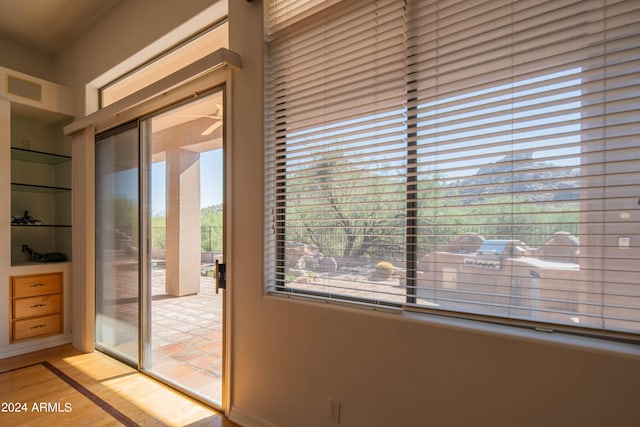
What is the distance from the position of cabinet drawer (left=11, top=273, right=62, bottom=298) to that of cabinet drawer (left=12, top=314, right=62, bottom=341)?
10.6 inches

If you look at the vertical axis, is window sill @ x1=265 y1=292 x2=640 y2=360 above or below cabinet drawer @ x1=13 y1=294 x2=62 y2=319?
above

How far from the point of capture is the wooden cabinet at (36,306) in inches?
131

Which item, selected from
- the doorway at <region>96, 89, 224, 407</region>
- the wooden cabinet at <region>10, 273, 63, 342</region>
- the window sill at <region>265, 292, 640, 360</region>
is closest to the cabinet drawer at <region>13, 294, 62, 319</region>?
the wooden cabinet at <region>10, 273, 63, 342</region>

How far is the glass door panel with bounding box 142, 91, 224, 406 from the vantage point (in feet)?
8.07

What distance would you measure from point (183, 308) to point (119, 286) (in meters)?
1.01

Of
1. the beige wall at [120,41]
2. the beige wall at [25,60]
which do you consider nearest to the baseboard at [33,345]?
the beige wall at [120,41]

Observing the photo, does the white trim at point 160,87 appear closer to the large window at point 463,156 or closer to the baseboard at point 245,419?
the large window at point 463,156

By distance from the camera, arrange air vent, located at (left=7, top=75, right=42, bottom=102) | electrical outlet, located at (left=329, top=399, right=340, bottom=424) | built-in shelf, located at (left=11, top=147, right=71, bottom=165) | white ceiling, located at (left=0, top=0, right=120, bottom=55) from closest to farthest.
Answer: electrical outlet, located at (left=329, top=399, right=340, bottom=424)
white ceiling, located at (left=0, top=0, right=120, bottom=55)
air vent, located at (left=7, top=75, right=42, bottom=102)
built-in shelf, located at (left=11, top=147, right=71, bottom=165)

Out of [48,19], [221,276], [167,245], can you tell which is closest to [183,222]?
[167,245]

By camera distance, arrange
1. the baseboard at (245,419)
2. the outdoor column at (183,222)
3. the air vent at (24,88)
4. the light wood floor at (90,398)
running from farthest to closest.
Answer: the air vent at (24,88) → the outdoor column at (183,222) → the light wood floor at (90,398) → the baseboard at (245,419)

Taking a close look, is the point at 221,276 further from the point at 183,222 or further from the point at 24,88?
the point at 24,88

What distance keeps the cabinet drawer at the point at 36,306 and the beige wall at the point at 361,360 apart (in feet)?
8.87

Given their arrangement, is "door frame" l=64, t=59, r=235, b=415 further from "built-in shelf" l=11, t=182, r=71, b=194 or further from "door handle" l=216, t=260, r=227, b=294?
"built-in shelf" l=11, t=182, r=71, b=194

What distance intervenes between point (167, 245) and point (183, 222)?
0.98 feet
